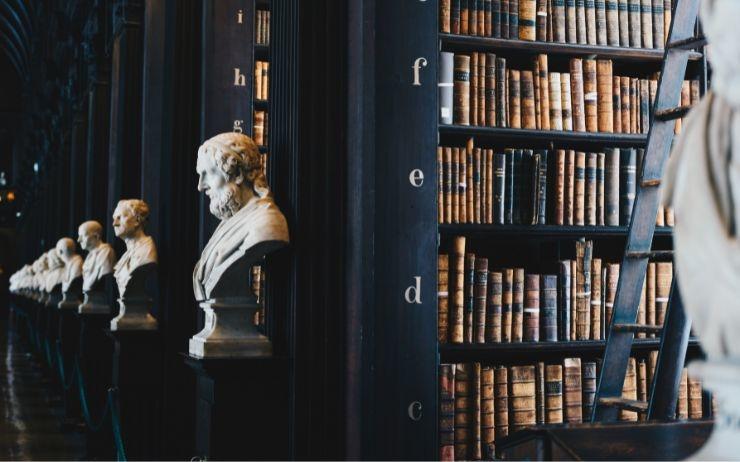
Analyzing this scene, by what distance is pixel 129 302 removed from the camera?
5047mm

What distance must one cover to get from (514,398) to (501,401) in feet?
0.18

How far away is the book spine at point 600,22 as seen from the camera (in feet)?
12.1

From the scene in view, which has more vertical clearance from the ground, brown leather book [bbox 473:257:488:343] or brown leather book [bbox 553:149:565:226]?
brown leather book [bbox 553:149:565:226]

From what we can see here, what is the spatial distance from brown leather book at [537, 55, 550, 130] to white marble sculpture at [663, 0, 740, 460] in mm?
2586

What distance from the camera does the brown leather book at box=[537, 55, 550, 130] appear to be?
3605 millimetres

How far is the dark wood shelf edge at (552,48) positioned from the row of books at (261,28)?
1.41 meters

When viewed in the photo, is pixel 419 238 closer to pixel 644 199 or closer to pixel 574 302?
pixel 644 199

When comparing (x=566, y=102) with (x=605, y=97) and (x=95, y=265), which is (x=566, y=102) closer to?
(x=605, y=97)

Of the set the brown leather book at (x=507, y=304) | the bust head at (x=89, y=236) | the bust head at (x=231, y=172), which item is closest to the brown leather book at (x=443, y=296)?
the brown leather book at (x=507, y=304)

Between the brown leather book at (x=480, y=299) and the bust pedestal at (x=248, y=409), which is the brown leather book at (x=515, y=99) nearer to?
the brown leather book at (x=480, y=299)

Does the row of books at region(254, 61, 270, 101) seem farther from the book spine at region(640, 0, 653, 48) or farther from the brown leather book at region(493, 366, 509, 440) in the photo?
the brown leather book at region(493, 366, 509, 440)

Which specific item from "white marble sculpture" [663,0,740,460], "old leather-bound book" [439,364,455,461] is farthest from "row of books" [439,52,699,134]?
"white marble sculpture" [663,0,740,460]

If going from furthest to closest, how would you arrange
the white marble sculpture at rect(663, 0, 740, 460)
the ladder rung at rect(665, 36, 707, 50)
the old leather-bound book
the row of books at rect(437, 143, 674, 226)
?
1. the row of books at rect(437, 143, 674, 226)
2. the old leather-bound book
3. the ladder rung at rect(665, 36, 707, 50)
4. the white marble sculpture at rect(663, 0, 740, 460)

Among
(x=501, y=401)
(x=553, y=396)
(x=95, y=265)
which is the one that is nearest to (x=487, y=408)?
(x=501, y=401)
